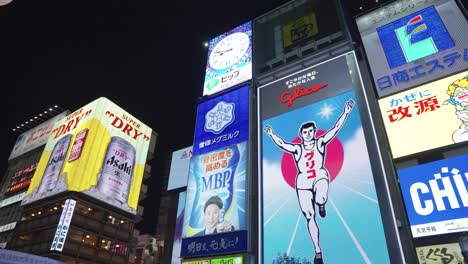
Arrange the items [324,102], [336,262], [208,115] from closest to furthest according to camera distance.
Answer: [336,262]
[324,102]
[208,115]

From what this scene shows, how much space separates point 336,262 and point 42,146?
47.5 meters

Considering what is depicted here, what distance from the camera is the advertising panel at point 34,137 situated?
47.6 metres

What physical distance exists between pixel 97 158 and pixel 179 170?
8.45 meters

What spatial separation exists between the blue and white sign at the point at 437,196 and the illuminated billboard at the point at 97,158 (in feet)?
96.7

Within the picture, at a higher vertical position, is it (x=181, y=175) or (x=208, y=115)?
(x=181, y=175)

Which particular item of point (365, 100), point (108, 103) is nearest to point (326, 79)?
point (365, 100)

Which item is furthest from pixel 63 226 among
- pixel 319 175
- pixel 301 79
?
pixel 319 175

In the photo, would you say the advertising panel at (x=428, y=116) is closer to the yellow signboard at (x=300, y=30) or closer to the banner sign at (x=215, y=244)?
the yellow signboard at (x=300, y=30)

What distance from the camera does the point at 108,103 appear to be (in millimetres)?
38469

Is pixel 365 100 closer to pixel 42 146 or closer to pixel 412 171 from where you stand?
pixel 412 171

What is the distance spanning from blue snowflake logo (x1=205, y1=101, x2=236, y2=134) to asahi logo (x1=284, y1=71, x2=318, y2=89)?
9.96ft

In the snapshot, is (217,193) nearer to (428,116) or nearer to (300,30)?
(428,116)

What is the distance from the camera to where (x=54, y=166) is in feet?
117

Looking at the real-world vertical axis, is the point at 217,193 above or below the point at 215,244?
above
